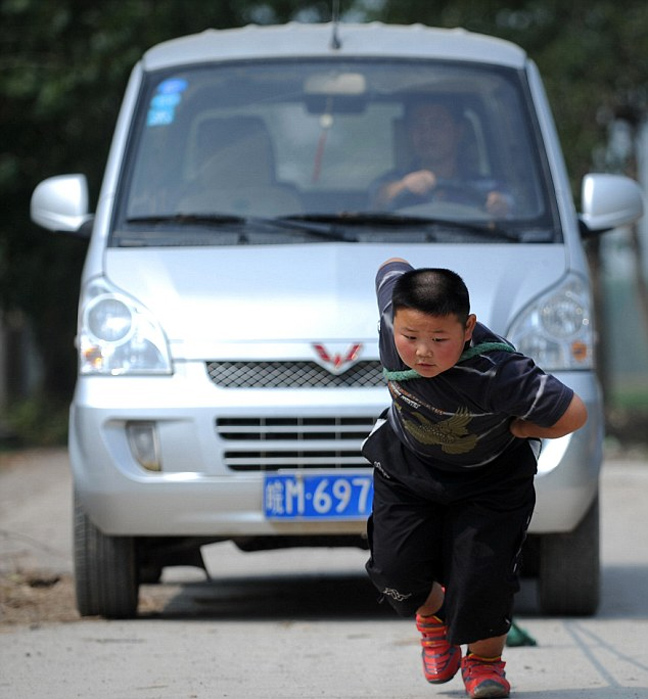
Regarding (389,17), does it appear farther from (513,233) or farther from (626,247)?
(513,233)

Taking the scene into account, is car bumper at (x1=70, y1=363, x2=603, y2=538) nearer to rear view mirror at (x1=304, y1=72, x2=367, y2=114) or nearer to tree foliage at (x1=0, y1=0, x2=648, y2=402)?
rear view mirror at (x1=304, y1=72, x2=367, y2=114)

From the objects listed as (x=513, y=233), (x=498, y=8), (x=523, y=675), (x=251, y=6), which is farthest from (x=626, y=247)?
(x=523, y=675)

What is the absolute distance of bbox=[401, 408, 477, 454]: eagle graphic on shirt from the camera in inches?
160

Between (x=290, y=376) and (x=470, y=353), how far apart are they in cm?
159

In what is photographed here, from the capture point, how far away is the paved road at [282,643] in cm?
457

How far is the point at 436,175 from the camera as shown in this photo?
6.14 m

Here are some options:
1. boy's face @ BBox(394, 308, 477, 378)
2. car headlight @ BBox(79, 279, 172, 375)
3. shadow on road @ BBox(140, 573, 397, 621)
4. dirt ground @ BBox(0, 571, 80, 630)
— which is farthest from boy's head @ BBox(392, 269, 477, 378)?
dirt ground @ BBox(0, 571, 80, 630)

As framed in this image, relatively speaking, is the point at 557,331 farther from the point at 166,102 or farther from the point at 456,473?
the point at 166,102

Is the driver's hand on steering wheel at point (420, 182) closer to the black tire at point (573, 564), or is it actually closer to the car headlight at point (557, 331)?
the car headlight at point (557, 331)

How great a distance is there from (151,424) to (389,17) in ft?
43.6

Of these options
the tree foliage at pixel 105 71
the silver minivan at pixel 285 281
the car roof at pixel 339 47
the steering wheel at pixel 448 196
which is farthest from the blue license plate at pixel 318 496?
the tree foliage at pixel 105 71

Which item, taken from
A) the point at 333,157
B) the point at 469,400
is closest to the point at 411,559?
the point at 469,400

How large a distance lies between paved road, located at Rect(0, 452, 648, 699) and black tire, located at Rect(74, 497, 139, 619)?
0.09m

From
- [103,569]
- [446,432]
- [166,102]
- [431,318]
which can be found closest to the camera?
[431,318]
